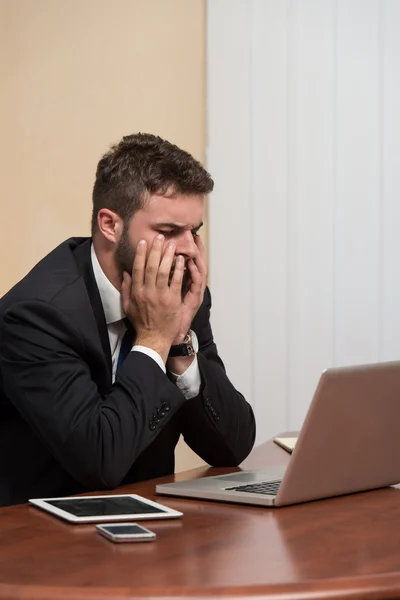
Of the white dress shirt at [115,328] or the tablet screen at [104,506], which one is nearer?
the tablet screen at [104,506]

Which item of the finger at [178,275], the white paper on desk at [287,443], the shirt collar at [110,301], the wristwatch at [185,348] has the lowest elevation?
the white paper on desk at [287,443]

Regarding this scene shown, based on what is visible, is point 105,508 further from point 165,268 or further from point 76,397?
point 165,268

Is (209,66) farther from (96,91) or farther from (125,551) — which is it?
(125,551)

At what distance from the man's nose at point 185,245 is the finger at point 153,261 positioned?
0.15 ft

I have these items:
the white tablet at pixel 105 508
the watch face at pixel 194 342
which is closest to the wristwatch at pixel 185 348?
the watch face at pixel 194 342

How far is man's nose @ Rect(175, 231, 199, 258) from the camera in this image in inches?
76.1

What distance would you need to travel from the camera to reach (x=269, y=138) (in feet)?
10.3

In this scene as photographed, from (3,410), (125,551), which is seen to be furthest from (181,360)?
(125,551)

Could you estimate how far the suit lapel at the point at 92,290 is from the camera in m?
1.85

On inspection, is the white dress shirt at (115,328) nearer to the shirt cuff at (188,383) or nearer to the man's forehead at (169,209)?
the shirt cuff at (188,383)

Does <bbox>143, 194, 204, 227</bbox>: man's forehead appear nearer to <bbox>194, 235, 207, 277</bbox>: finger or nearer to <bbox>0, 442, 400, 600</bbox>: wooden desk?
<bbox>194, 235, 207, 277</bbox>: finger

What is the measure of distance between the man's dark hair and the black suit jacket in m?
0.13

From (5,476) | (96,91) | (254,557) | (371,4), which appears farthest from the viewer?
(96,91)

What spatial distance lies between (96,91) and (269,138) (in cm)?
64
